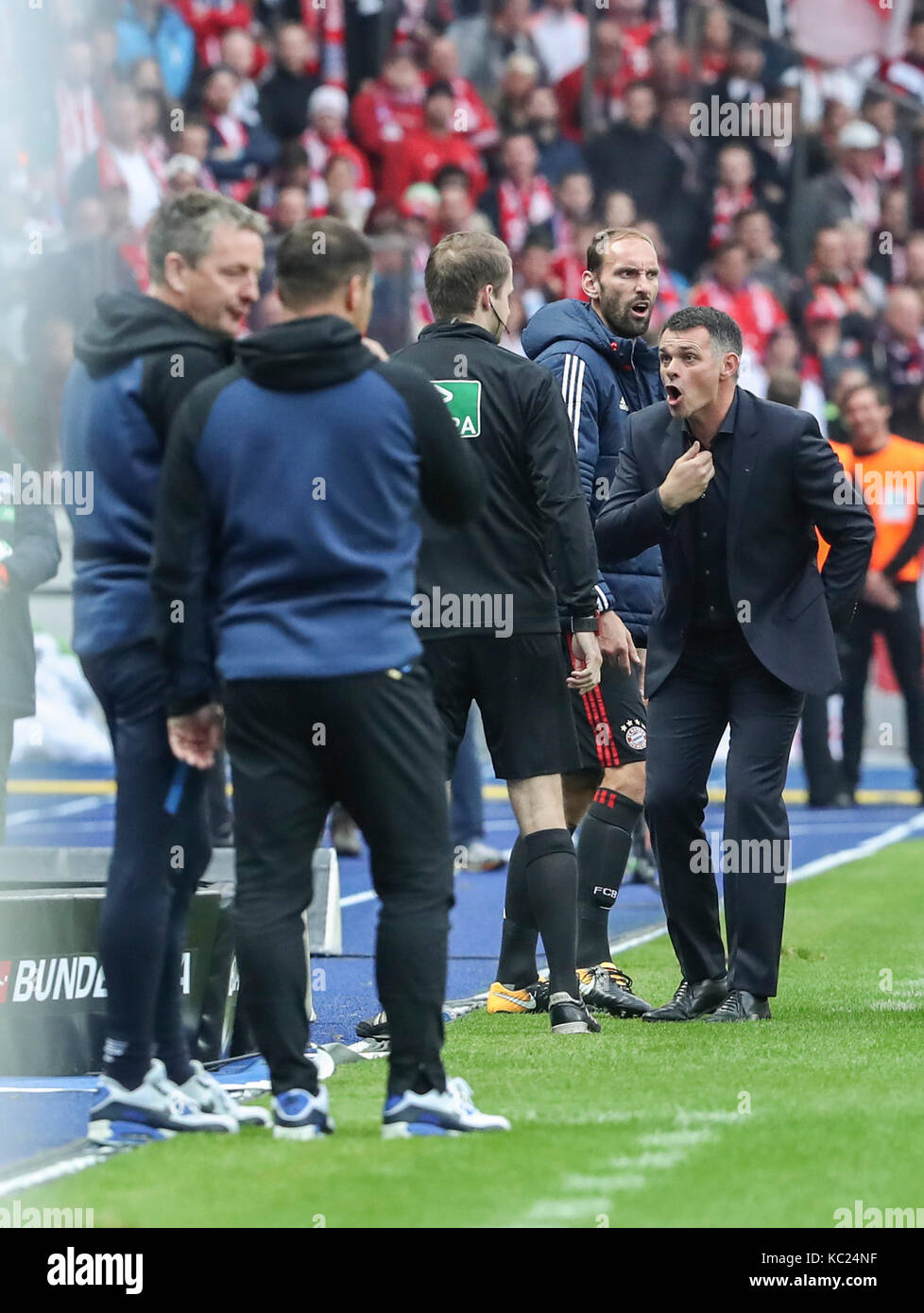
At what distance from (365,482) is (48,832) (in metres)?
8.90

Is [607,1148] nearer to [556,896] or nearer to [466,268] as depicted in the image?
[556,896]

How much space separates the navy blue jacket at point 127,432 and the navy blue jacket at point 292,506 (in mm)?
242

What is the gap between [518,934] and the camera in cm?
722

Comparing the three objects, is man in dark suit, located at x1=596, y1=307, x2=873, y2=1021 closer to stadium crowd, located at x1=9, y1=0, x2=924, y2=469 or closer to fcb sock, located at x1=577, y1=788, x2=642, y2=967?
fcb sock, located at x1=577, y1=788, x2=642, y2=967

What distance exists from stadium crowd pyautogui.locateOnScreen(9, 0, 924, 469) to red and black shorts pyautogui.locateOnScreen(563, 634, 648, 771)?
906 cm

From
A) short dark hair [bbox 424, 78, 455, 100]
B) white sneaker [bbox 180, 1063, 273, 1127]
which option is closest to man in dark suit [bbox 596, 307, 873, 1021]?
white sneaker [bbox 180, 1063, 273, 1127]

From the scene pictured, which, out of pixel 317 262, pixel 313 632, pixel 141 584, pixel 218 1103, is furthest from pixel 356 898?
pixel 317 262

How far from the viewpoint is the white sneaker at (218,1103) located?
5.18 metres

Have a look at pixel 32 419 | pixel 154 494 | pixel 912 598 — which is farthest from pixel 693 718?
pixel 32 419

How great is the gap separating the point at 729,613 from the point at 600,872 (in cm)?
102

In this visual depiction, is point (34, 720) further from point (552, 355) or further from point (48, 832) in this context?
point (552, 355)

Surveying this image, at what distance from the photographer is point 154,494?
5.02 metres

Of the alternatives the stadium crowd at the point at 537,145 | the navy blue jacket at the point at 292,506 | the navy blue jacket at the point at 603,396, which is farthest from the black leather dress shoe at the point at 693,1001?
the stadium crowd at the point at 537,145

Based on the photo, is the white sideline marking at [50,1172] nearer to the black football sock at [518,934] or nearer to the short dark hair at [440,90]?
the black football sock at [518,934]
